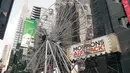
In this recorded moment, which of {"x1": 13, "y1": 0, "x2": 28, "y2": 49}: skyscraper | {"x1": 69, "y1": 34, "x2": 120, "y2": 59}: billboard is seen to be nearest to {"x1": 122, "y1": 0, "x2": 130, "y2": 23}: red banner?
{"x1": 69, "y1": 34, "x2": 120, "y2": 59}: billboard

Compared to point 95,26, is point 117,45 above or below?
below

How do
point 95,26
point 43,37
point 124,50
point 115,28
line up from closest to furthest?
point 43,37, point 124,50, point 115,28, point 95,26

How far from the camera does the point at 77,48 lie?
22875 millimetres

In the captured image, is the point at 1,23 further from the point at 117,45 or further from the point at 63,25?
the point at 117,45

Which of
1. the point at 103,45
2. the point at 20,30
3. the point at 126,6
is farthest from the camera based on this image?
the point at 20,30

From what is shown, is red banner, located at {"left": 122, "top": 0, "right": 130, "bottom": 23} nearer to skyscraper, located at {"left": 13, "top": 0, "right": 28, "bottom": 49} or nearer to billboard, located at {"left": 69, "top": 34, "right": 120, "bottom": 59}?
billboard, located at {"left": 69, "top": 34, "right": 120, "bottom": 59}

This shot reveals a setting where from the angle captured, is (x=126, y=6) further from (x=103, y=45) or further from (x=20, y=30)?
(x=20, y=30)

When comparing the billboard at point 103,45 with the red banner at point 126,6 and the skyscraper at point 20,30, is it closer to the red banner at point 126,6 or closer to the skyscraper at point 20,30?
the red banner at point 126,6

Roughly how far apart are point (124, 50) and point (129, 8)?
15.4ft

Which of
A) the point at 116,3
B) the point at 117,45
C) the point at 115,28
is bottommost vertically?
the point at 117,45

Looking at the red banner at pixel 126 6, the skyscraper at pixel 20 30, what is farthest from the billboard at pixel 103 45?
the skyscraper at pixel 20 30

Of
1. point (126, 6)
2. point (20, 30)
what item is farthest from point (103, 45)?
point (20, 30)

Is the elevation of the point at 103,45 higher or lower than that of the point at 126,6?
lower

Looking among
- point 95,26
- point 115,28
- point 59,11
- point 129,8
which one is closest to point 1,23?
point 59,11
